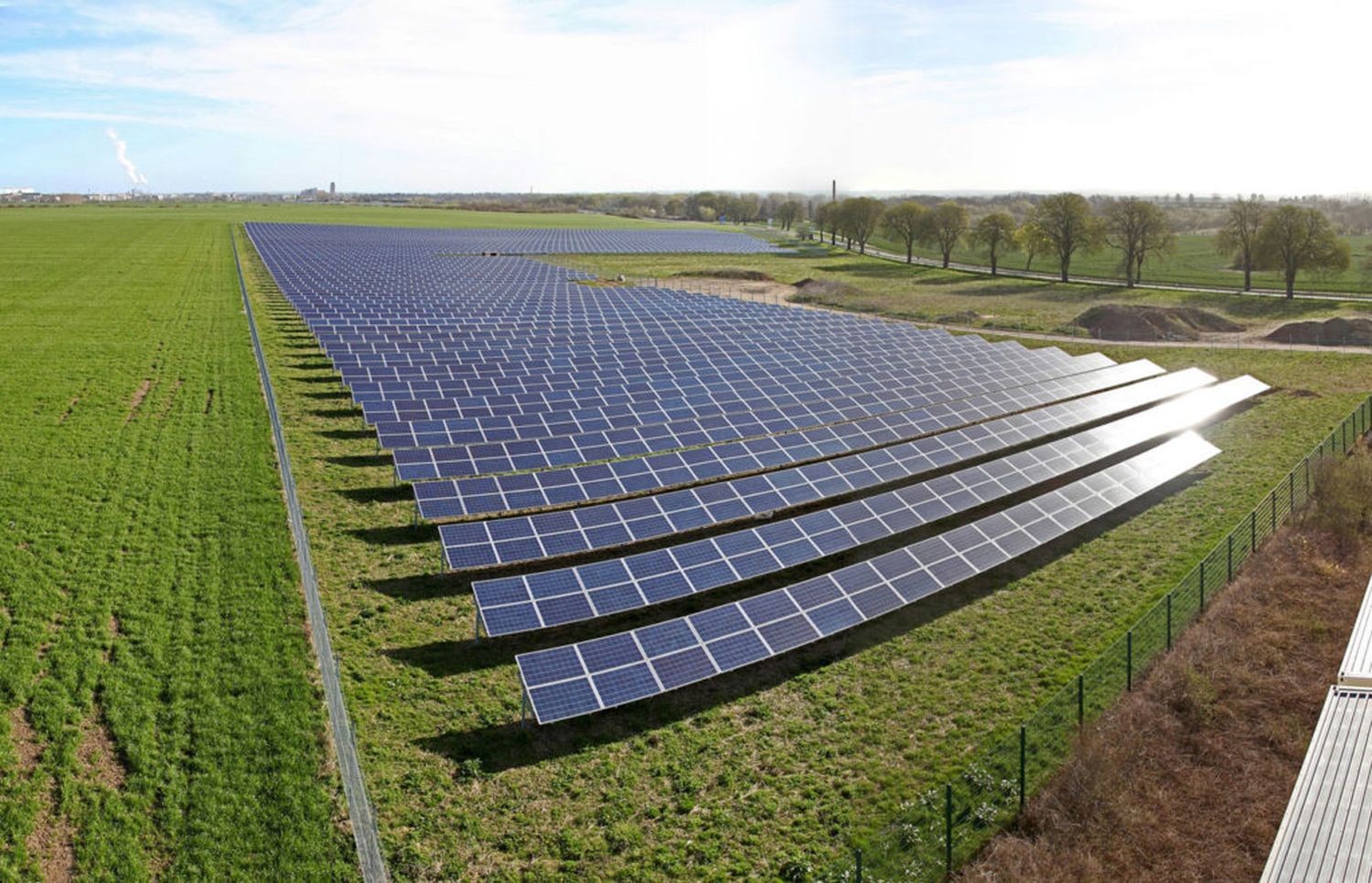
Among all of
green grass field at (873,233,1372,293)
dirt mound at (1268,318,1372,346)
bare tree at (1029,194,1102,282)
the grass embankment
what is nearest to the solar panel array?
dirt mound at (1268,318,1372,346)

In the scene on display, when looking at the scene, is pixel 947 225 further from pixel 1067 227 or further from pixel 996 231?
pixel 1067 227

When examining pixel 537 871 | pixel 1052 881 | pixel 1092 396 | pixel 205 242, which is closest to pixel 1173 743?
pixel 1052 881

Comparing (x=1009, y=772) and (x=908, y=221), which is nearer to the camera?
(x=1009, y=772)

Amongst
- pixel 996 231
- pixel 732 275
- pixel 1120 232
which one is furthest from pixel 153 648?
pixel 996 231

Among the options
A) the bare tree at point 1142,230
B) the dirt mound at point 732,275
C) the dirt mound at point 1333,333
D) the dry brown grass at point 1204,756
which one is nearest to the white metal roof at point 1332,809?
the dry brown grass at point 1204,756

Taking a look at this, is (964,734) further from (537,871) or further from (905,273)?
(905,273)
